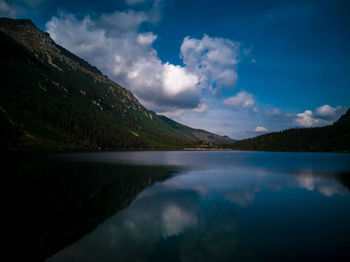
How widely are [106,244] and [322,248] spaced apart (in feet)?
47.9

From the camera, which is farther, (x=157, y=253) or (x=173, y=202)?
(x=173, y=202)

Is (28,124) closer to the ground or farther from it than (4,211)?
farther from it

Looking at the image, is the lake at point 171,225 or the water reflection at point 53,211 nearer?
the lake at point 171,225

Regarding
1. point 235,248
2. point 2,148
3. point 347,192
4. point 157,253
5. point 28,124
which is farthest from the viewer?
point 28,124

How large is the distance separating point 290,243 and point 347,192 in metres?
25.3

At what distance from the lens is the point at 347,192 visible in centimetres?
3086

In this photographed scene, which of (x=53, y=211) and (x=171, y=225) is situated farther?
(x=53, y=211)

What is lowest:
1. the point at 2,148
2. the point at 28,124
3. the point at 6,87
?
the point at 2,148

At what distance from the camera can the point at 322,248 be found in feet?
43.3

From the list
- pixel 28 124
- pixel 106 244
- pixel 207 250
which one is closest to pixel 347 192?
pixel 207 250

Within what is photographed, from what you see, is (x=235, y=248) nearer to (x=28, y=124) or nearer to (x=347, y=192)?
(x=347, y=192)

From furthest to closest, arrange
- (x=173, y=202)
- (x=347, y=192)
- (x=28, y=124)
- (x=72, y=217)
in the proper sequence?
(x=28, y=124) < (x=347, y=192) < (x=173, y=202) < (x=72, y=217)

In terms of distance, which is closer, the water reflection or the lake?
the lake

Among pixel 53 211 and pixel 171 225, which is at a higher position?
pixel 171 225
